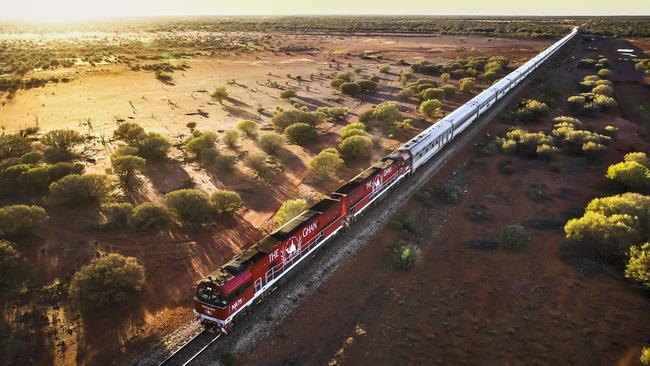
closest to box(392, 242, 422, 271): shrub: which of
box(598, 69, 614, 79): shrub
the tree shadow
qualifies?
the tree shadow

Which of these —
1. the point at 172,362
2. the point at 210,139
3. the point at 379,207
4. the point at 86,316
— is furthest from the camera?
the point at 210,139

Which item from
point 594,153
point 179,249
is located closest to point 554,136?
point 594,153

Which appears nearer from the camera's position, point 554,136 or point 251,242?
point 251,242

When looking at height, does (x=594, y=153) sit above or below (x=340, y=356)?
above

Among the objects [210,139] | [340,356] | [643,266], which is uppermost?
[210,139]

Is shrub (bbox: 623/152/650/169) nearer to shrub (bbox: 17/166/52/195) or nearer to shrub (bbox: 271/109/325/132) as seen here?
shrub (bbox: 271/109/325/132)

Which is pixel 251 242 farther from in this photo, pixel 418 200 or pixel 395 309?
pixel 418 200

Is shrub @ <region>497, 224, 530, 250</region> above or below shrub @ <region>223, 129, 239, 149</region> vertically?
below
